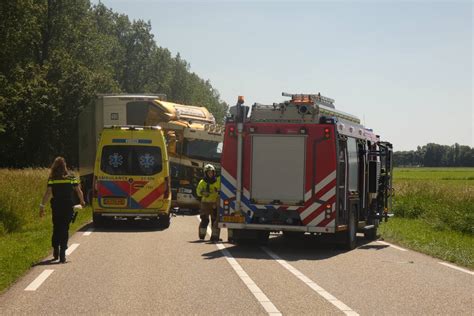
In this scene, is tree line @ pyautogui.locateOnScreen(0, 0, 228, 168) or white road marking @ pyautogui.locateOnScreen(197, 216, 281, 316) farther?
tree line @ pyautogui.locateOnScreen(0, 0, 228, 168)

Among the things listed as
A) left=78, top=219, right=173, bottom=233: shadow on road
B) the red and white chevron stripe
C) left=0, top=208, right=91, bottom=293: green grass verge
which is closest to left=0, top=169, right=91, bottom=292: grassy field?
left=0, top=208, right=91, bottom=293: green grass verge

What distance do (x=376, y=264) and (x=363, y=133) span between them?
490 centimetres

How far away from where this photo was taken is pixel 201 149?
27.8 m

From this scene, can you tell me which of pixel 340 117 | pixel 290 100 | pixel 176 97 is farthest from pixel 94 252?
pixel 176 97

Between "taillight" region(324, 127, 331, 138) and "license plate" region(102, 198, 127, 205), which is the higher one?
"taillight" region(324, 127, 331, 138)

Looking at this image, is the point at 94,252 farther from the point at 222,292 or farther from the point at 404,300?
the point at 404,300

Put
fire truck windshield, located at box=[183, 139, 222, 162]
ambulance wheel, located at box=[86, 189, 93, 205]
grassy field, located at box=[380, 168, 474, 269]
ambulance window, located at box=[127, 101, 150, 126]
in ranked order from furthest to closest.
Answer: ambulance window, located at box=[127, 101, 150, 126] → fire truck windshield, located at box=[183, 139, 222, 162] → ambulance wheel, located at box=[86, 189, 93, 205] → grassy field, located at box=[380, 168, 474, 269]

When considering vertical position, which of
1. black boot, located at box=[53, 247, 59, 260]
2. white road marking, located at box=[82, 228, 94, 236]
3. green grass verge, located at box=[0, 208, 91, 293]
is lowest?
white road marking, located at box=[82, 228, 94, 236]

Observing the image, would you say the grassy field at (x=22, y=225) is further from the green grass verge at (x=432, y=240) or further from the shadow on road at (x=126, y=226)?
the green grass verge at (x=432, y=240)

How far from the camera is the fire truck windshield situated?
90.7ft

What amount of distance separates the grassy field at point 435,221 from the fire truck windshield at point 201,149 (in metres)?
7.00

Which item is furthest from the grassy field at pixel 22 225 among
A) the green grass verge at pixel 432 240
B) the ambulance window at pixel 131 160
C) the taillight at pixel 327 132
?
the green grass verge at pixel 432 240

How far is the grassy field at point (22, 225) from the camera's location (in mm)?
11758

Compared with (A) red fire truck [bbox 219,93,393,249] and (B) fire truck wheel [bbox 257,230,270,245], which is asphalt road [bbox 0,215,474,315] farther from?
(A) red fire truck [bbox 219,93,393,249]
